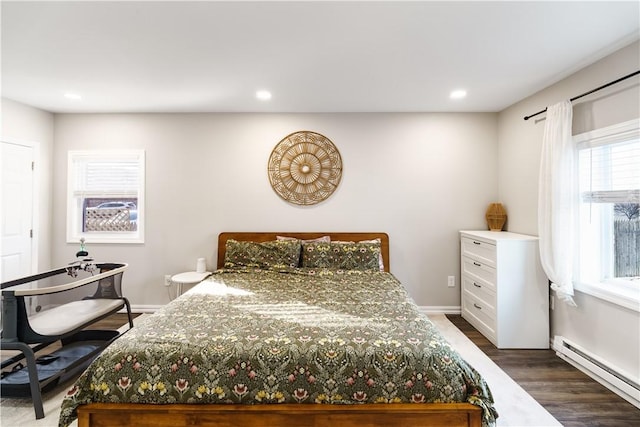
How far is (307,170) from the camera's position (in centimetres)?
392

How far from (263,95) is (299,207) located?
1378 mm

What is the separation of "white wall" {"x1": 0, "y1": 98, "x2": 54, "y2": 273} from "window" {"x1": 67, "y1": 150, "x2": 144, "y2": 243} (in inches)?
8.9

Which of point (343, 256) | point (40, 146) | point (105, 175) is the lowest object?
point (343, 256)

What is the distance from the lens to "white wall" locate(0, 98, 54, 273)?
11.6 feet

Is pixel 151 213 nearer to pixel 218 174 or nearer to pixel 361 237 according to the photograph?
pixel 218 174

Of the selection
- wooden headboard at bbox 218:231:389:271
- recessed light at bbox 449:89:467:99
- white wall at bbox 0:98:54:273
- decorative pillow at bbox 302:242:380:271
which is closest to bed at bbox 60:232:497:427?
decorative pillow at bbox 302:242:380:271

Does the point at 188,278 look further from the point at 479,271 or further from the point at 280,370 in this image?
the point at 479,271

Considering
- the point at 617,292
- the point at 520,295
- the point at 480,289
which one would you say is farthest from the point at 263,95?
the point at 617,292

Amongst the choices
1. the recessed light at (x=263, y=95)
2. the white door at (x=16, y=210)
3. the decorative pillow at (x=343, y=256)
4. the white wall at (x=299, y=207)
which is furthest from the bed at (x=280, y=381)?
the white door at (x=16, y=210)

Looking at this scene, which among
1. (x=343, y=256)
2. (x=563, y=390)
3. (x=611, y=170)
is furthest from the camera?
(x=343, y=256)

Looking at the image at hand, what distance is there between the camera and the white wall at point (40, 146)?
11.6 feet

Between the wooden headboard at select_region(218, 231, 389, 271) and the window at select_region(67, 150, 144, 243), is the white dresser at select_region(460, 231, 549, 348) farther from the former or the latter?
the window at select_region(67, 150, 144, 243)

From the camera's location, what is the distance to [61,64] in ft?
8.63

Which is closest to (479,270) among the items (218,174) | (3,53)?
(218,174)
